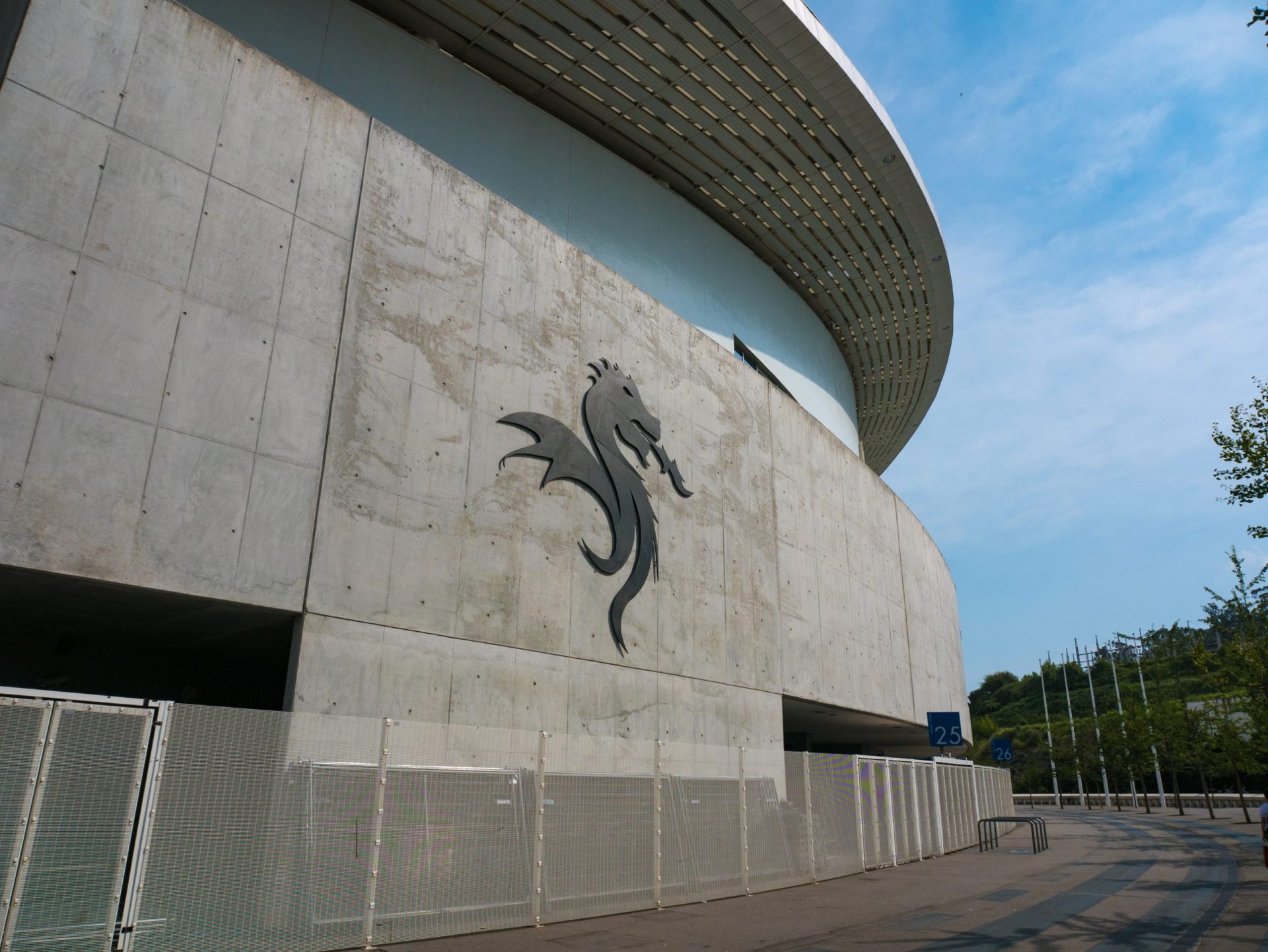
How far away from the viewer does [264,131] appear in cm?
1011

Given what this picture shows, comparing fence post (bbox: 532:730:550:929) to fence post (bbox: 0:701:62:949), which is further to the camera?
fence post (bbox: 532:730:550:929)

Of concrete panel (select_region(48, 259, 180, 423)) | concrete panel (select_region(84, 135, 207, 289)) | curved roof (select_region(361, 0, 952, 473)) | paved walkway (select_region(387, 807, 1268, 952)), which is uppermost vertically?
curved roof (select_region(361, 0, 952, 473))

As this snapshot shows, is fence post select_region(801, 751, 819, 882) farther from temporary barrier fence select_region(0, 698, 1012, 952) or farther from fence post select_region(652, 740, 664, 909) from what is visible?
fence post select_region(652, 740, 664, 909)

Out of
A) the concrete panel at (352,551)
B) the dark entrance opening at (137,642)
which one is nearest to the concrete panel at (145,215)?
the concrete panel at (352,551)

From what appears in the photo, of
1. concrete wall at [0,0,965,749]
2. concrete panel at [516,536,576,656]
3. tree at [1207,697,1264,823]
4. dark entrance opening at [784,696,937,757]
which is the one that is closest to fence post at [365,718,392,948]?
concrete wall at [0,0,965,749]

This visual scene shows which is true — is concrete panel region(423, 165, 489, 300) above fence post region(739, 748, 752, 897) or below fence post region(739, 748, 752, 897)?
above

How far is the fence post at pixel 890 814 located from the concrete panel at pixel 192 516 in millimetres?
13079

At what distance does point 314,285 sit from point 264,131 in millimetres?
1926

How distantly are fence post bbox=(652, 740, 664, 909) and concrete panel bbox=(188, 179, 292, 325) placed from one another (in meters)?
7.19

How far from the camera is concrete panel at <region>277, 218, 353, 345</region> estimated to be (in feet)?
32.5

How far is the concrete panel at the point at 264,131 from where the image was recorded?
975 cm

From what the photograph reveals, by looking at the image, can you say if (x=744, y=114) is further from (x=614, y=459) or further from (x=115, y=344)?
(x=115, y=344)

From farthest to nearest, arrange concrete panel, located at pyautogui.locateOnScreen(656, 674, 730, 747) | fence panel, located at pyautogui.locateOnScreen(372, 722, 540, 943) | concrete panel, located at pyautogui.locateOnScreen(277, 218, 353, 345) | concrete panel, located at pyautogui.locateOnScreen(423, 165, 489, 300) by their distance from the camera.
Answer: concrete panel, located at pyautogui.locateOnScreen(656, 674, 730, 747)
concrete panel, located at pyautogui.locateOnScreen(423, 165, 489, 300)
concrete panel, located at pyautogui.locateOnScreen(277, 218, 353, 345)
fence panel, located at pyautogui.locateOnScreen(372, 722, 540, 943)

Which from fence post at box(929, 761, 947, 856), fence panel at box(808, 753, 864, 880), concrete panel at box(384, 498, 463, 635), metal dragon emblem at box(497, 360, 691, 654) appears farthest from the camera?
fence post at box(929, 761, 947, 856)
